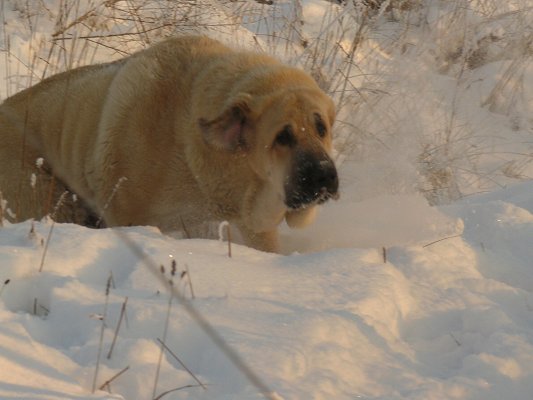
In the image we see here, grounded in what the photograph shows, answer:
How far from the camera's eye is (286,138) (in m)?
3.87

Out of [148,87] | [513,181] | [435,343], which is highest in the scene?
[148,87]

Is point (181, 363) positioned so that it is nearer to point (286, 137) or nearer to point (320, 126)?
point (286, 137)

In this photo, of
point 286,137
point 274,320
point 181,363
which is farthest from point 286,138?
point 181,363

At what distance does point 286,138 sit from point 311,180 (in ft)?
0.80

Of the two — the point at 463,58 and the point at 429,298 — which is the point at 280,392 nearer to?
the point at 429,298

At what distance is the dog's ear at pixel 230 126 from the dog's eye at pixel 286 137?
0.67ft

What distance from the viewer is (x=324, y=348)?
2.53 m

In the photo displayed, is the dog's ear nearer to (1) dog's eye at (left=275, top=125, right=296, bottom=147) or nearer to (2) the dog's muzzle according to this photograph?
(1) dog's eye at (left=275, top=125, right=296, bottom=147)

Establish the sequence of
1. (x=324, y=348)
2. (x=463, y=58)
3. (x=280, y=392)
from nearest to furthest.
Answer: (x=280, y=392) < (x=324, y=348) < (x=463, y=58)

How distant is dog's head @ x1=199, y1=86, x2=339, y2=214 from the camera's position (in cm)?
379

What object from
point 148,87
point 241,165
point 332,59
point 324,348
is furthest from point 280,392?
point 332,59

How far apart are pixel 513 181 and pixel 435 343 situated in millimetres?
4231

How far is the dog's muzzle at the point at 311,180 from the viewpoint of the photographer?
3.75 m

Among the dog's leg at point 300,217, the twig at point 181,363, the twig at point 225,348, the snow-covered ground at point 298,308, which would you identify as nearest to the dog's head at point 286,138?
the dog's leg at point 300,217
